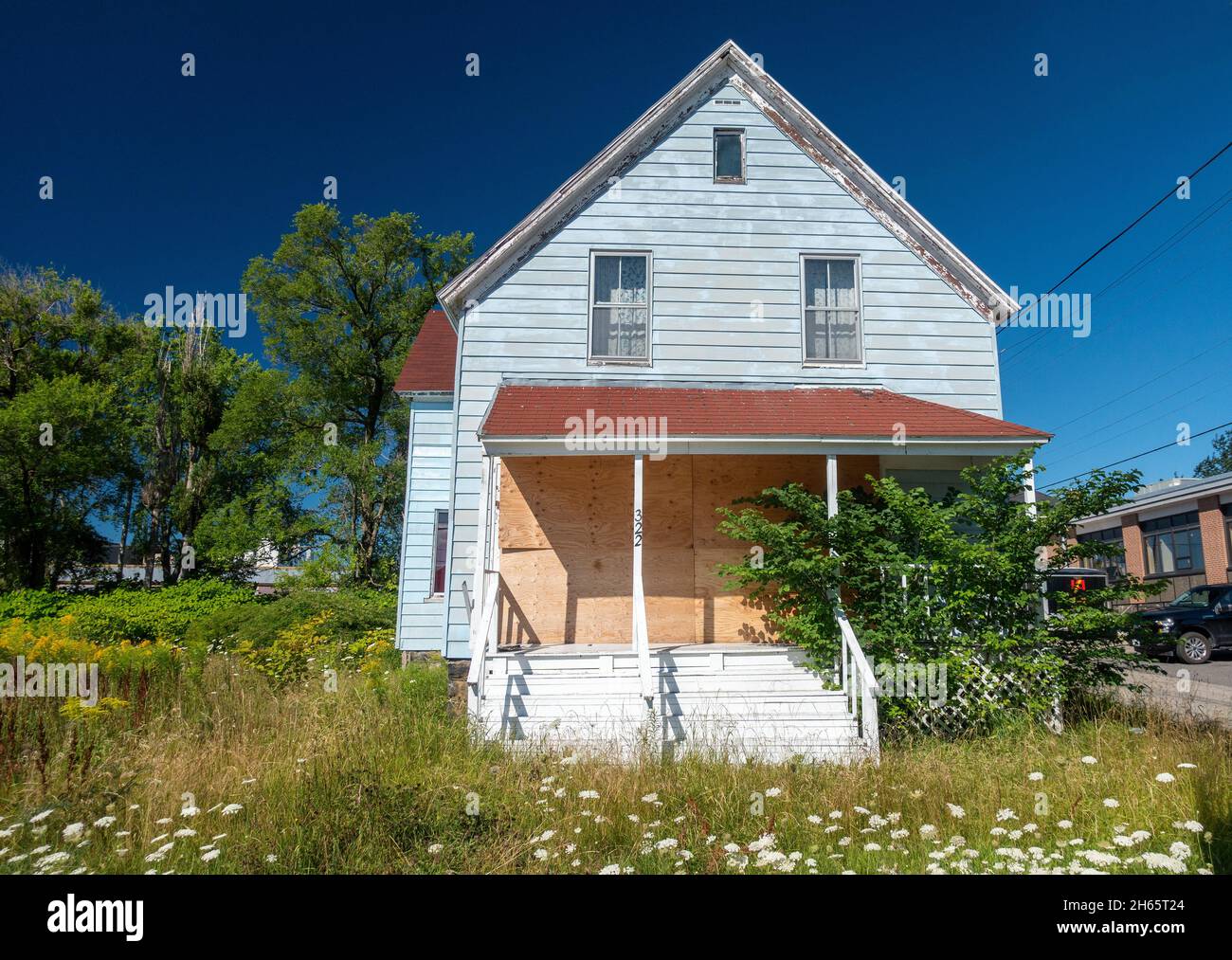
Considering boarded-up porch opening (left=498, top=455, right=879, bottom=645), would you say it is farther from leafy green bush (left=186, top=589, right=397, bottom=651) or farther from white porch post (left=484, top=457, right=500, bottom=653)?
leafy green bush (left=186, top=589, right=397, bottom=651)

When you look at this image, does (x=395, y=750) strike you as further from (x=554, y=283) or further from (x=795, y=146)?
(x=795, y=146)

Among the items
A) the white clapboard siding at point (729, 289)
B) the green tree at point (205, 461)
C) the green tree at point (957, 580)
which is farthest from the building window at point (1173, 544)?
the green tree at point (205, 461)

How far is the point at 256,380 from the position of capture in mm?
26797

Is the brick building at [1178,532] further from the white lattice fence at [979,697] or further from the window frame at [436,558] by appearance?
the window frame at [436,558]

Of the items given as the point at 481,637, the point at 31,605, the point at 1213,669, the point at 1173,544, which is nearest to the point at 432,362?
the point at 481,637

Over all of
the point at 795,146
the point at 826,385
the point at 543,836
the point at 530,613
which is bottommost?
the point at 543,836

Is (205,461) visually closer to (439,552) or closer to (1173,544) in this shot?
(439,552)

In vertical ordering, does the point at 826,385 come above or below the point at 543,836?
above

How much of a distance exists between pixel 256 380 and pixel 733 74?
2142 cm

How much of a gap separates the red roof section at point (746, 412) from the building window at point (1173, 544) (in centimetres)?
2277

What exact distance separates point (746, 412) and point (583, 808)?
5.74 metres

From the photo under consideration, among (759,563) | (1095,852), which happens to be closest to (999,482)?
(759,563)

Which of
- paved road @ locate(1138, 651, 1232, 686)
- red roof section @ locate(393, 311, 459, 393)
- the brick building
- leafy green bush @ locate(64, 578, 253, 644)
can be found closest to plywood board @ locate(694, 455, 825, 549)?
red roof section @ locate(393, 311, 459, 393)

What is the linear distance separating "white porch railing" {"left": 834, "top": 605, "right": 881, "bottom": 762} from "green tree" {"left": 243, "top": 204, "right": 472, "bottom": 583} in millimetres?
20901
